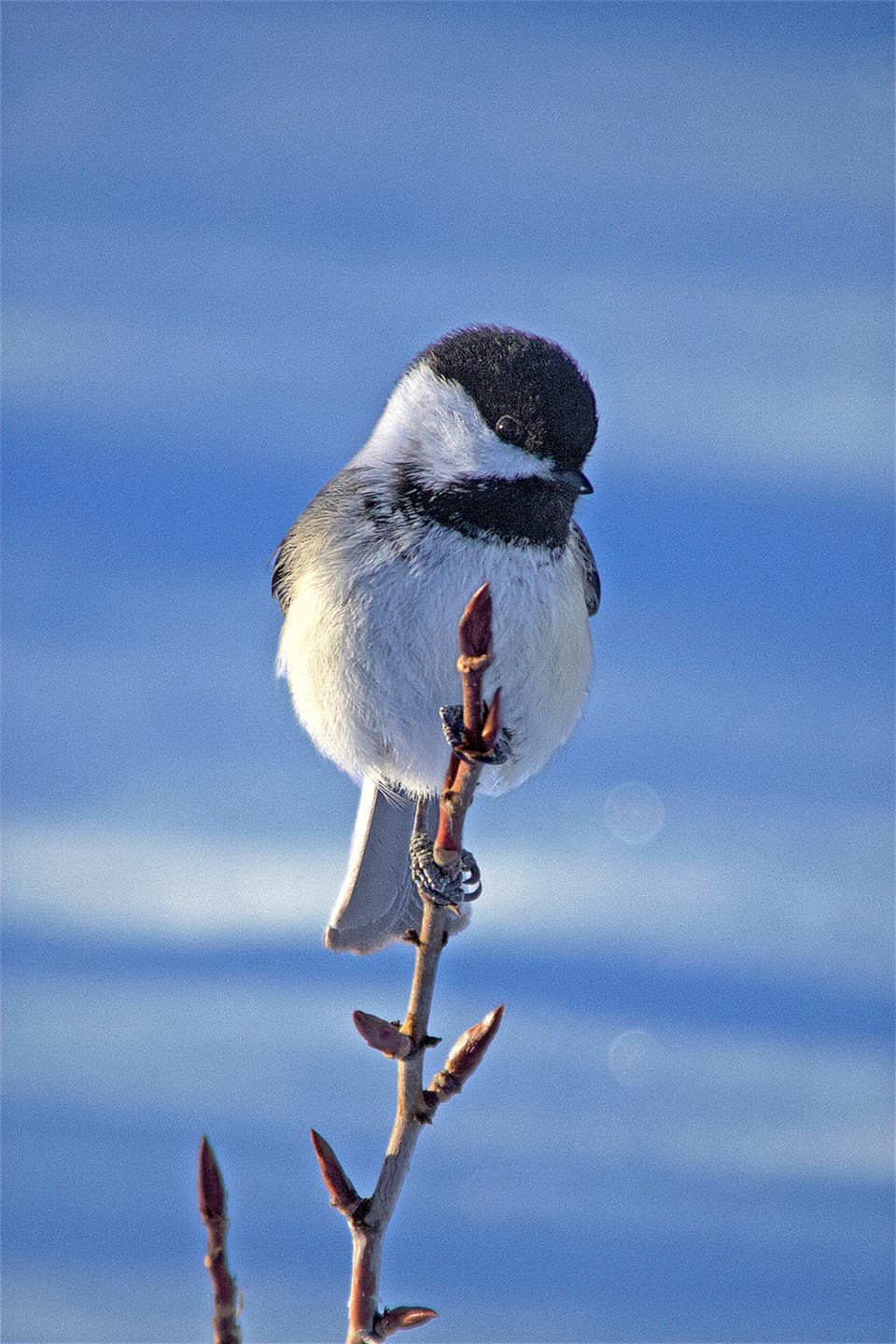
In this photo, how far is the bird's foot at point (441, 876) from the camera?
2432 mm

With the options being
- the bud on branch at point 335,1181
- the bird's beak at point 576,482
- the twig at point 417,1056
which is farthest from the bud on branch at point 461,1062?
the bird's beak at point 576,482

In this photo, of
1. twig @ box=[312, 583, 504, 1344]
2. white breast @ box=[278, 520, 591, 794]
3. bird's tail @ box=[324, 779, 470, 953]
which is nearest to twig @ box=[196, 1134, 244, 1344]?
twig @ box=[312, 583, 504, 1344]

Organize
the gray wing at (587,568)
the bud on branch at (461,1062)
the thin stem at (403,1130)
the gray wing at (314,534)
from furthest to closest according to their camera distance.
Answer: the gray wing at (587,568) < the gray wing at (314,534) < the bud on branch at (461,1062) < the thin stem at (403,1130)

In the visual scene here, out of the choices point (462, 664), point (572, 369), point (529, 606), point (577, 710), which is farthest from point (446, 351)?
point (462, 664)

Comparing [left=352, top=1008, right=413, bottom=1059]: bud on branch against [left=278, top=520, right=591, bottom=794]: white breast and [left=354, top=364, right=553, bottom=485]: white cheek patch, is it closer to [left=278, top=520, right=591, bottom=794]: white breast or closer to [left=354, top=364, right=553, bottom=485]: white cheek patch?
[left=278, top=520, right=591, bottom=794]: white breast

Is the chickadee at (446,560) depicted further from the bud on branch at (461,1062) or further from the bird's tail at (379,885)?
the bud on branch at (461,1062)

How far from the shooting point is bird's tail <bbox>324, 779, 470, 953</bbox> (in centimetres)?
370

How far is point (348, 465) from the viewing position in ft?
11.3

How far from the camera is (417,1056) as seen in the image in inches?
87.3

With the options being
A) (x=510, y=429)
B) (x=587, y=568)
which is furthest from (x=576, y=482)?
(x=587, y=568)

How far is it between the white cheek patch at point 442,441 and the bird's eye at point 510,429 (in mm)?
15

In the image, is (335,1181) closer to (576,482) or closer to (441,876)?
(441,876)

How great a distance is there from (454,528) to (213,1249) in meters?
1.66

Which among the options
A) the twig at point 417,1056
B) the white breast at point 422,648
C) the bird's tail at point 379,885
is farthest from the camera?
the bird's tail at point 379,885
